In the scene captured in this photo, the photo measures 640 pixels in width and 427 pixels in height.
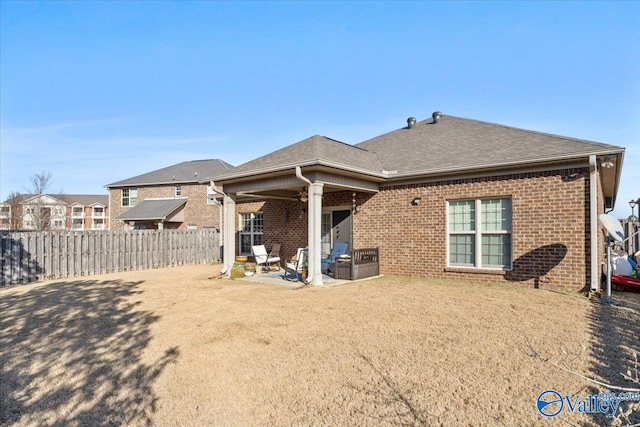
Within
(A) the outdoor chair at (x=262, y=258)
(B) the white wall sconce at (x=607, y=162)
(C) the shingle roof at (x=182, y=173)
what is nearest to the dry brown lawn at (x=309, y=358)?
(B) the white wall sconce at (x=607, y=162)

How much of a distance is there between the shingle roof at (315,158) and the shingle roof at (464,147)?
935 millimetres

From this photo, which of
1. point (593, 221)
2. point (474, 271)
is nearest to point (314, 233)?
point (474, 271)

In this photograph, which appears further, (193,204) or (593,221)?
(193,204)

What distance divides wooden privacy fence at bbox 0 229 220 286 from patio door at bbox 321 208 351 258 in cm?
679

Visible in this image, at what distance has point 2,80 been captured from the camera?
12828 millimetres

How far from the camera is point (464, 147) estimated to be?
11016 mm

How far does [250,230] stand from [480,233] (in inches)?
398

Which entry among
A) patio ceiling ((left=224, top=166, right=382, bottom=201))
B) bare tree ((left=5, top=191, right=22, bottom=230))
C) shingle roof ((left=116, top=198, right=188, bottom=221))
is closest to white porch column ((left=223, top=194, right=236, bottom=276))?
patio ceiling ((left=224, top=166, right=382, bottom=201))

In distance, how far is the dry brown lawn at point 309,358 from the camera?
3117mm

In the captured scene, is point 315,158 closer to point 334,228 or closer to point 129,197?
point 334,228

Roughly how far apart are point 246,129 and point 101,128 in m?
9.99

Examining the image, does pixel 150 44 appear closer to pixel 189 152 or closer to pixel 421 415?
pixel 421 415

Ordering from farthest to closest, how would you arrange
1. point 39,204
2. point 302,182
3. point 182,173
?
point 39,204 < point 182,173 < point 302,182

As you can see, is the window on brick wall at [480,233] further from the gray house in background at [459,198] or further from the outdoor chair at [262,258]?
the outdoor chair at [262,258]
